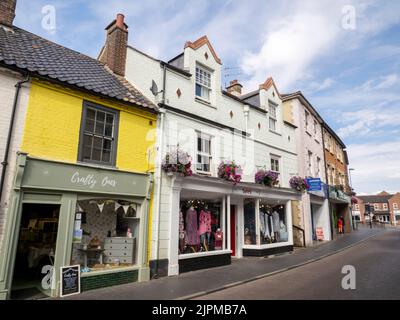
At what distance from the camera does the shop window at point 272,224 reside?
14.4 meters

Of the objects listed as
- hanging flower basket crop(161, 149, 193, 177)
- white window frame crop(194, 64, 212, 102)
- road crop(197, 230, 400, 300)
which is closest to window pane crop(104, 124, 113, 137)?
hanging flower basket crop(161, 149, 193, 177)

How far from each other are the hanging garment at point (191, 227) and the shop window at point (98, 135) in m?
3.84

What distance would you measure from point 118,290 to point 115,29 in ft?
33.0

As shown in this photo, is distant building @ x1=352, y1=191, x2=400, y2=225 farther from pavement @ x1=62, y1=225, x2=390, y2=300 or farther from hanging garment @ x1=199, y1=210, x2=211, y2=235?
hanging garment @ x1=199, y1=210, x2=211, y2=235

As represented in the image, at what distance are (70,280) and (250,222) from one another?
8882mm

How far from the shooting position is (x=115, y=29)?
11758 mm

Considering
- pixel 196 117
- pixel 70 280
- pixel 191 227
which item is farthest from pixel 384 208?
pixel 70 280

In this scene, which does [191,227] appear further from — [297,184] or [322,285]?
[297,184]

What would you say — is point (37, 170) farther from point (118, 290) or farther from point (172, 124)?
point (172, 124)

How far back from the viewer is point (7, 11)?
938 cm

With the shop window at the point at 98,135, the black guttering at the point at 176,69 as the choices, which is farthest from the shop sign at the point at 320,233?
the shop window at the point at 98,135

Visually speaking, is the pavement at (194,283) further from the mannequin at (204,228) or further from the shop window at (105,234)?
the mannequin at (204,228)

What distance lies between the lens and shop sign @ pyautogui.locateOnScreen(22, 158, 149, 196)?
282 inches

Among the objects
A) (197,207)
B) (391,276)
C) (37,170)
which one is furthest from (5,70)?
(391,276)
